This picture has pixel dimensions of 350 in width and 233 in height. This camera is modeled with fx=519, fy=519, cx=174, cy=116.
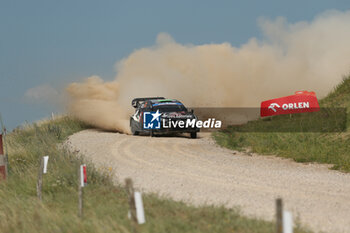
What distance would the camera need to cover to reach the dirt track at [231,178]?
11.1 m

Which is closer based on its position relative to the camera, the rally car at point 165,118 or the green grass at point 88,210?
the green grass at point 88,210

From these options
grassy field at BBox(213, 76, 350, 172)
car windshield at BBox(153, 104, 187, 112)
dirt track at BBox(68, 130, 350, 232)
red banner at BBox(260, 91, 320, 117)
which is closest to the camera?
dirt track at BBox(68, 130, 350, 232)

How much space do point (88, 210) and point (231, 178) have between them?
5.88m

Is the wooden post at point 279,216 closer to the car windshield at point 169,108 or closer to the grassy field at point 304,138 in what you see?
the grassy field at point 304,138

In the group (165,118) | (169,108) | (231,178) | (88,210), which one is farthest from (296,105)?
(88,210)

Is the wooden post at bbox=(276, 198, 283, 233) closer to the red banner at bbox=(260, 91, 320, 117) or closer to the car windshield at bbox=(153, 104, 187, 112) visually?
the car windshield at bbox=(153, 104, 187, 112)

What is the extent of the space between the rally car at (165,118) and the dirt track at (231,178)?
104cm

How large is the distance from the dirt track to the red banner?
944cm

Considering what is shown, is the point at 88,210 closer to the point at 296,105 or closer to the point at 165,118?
the point at 165,118

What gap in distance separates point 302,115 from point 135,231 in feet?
77.8

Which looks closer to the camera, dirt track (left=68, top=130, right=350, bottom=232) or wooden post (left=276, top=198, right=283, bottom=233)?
wooden post (left=276, top=198, right=283, bottom=233)

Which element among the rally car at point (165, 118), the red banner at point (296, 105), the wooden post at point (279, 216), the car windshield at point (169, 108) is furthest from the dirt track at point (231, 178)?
the red banner at point (296, 105)

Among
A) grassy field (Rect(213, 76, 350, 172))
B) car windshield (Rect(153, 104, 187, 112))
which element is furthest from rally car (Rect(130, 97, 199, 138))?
grassy field (Rect(213, 76, 350, 172))

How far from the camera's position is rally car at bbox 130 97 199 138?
82.4 feet
